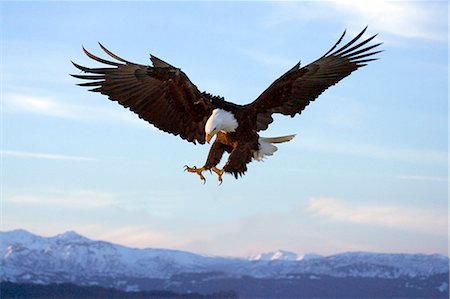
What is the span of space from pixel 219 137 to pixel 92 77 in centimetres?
155

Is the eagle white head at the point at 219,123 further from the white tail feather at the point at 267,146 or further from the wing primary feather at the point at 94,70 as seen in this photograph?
the wing primary feather at the point at 94,70

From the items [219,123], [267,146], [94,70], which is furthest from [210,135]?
[94,70]

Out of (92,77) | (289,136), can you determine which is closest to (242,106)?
(289,136)

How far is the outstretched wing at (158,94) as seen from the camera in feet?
28.0

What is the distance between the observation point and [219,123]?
7.78 meters

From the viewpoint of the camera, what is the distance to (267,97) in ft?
28.3

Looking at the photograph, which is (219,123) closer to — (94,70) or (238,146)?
(238,146)

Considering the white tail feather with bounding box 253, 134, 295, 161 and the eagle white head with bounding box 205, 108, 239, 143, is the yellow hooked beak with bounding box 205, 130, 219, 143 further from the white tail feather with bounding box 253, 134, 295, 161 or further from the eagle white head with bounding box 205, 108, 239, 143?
the white tail feather with bounding box 253, 134, 295, 161

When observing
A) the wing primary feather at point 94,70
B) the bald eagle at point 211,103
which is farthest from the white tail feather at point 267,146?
the wing primary feather at point 94,70

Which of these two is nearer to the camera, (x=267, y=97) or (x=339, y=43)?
(x=267, y=97)

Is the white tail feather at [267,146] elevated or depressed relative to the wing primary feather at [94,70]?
depressed

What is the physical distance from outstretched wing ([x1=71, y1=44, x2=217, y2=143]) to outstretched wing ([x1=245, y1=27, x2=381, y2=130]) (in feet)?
1.48

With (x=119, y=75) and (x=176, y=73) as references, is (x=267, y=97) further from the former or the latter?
(x=119, y=75)

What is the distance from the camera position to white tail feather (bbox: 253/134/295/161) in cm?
842
